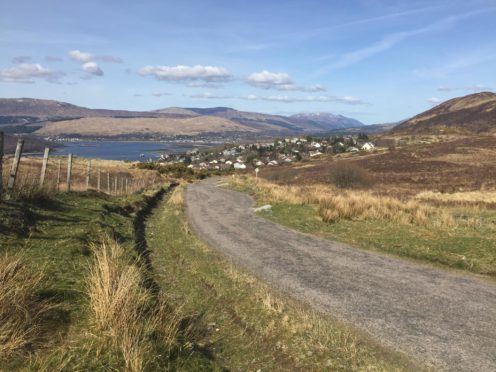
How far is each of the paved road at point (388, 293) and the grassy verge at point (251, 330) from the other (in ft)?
1.66

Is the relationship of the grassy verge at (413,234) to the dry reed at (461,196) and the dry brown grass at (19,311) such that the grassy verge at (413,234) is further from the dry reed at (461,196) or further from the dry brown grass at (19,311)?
the dry reed at (461,196)

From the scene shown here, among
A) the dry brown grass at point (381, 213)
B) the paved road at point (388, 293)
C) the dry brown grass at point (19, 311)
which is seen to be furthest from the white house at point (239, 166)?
the dry brown grass at point (19, 311)

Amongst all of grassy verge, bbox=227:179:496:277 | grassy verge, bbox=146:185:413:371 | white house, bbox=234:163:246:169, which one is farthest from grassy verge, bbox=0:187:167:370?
white house, bbox=234:163:246:169

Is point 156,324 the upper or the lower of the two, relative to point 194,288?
upper

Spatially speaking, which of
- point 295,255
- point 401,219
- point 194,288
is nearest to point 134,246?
point 194,288

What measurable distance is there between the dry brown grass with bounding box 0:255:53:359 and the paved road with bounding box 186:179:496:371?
498cm

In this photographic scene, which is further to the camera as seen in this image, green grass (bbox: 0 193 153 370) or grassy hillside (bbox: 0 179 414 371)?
green grass (bbox: 0 193 153 370)

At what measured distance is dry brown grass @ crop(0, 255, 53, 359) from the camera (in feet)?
17.5

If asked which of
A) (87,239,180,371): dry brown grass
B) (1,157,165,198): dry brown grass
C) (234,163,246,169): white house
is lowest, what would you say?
(234,163,246,169): white house

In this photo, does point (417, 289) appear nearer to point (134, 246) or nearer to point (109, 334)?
point (109, 334)

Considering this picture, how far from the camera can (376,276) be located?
1069 cm

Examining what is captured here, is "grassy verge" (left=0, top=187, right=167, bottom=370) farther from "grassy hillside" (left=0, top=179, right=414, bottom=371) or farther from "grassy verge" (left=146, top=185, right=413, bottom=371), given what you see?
"grassy verge" (left=146, top=185, right=413, bottom=371)

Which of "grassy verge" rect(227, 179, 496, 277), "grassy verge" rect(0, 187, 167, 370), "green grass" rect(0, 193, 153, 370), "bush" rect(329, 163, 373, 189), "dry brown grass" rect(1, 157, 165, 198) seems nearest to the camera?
"grassy verge" rect(0, 187, 167, 370)

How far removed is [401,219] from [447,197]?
1908 cm
